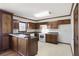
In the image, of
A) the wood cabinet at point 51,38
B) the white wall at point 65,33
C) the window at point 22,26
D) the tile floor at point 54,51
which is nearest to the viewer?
the tile floor at point 54,51

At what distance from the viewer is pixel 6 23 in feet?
13.5

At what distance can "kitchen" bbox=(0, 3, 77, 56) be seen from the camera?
319 cm

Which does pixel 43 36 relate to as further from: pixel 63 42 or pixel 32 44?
pixel 32 44

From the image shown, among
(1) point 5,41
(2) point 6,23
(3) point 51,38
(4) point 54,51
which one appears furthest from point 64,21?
(1) point 5,41

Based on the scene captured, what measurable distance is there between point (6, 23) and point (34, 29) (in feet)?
12.5

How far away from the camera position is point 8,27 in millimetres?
4227

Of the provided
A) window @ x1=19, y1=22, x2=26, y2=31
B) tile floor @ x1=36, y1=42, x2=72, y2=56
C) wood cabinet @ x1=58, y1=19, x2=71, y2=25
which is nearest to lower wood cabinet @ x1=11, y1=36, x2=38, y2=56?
tile floor @ x1=36, y1=42, x2=72, y2=56

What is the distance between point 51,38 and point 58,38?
57 cm

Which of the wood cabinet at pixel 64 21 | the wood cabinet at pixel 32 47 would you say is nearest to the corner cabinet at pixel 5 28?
the wood cabinet at pixel 32 47

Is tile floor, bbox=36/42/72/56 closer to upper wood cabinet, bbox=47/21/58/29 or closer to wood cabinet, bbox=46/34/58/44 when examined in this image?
wood cabinet, bbox=46/34/58/44

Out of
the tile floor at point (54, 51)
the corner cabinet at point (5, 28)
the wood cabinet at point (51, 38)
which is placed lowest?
the tile floor at point (54, 51)

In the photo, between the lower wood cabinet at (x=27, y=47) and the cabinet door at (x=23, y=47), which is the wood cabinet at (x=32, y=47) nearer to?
the lower wood cabinet at (x=27, y=47)

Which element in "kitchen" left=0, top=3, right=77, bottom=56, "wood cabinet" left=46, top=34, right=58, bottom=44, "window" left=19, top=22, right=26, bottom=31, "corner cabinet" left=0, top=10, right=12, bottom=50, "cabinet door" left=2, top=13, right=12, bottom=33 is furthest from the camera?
"window" left=19, top=22, right=26, bottom=31

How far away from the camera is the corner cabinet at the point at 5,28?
12.7 ft
